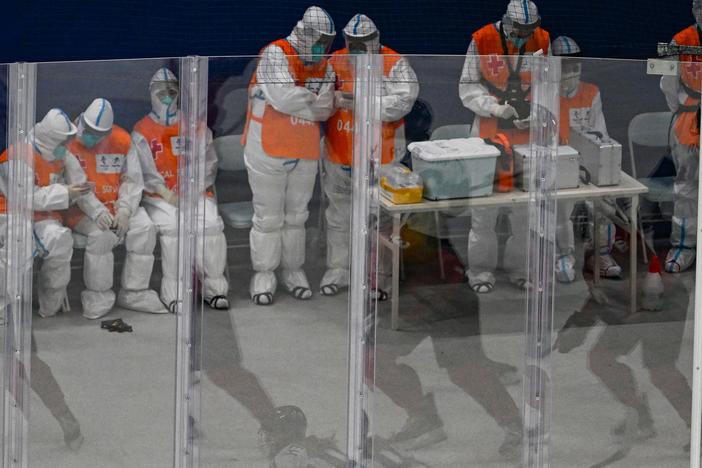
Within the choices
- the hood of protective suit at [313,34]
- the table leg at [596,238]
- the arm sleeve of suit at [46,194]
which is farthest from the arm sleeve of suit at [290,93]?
the hood of protective suit at [313,34]

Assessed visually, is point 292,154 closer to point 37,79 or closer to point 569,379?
point 37,79

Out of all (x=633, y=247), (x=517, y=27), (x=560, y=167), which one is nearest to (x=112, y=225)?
(x=560, y=167)

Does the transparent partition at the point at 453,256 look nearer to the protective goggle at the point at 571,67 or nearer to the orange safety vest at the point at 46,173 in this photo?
the protective goggle at the point at 571,67

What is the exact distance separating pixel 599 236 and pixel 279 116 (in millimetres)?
1008

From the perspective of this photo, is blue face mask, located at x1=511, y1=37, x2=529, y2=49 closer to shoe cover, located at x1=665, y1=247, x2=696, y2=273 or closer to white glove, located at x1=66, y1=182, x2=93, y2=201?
shoe cover, located at x1=665, y1=247, x2=696, y2=273

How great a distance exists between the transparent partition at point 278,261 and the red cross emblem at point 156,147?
0.53ft

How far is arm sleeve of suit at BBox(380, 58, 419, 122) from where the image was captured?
394cm

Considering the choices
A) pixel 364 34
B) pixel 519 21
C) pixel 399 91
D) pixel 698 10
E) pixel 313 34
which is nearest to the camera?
pixel 399 91

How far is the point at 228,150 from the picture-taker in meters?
4.01

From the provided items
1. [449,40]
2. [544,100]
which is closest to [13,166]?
[544,100]

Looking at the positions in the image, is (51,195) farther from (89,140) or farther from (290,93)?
(290,93)

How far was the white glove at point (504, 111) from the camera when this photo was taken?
396 cm

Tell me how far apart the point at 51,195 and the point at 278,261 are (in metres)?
0.71

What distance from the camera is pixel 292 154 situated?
4047mm
